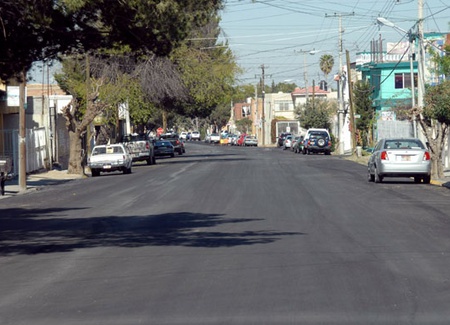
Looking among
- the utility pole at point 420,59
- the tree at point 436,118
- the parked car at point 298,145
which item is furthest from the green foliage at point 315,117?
the tree at point 436,118

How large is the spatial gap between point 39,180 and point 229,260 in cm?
2911

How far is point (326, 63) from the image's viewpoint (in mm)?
126438

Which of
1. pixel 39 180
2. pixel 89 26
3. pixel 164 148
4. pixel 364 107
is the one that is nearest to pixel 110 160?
pixel 39 180

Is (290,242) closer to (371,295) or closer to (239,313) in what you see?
(371,295)

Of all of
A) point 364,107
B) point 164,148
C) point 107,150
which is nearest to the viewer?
point 107,150

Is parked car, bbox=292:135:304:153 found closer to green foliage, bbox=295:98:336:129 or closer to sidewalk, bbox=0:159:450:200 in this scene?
green foliage, bbox=295:98:336:129

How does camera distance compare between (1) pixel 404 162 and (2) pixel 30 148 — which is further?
(2) pixel 30 148

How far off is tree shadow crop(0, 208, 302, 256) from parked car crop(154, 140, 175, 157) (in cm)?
4695

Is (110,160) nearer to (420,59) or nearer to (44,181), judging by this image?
(44,181)

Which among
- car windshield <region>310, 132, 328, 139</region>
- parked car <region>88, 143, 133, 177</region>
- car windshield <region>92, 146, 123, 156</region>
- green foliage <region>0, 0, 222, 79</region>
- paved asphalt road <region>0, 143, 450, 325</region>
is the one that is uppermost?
green foliage <region>0, 0, 222, 79</region>

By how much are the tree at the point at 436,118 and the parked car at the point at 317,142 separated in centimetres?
3378

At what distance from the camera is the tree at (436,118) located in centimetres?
3133

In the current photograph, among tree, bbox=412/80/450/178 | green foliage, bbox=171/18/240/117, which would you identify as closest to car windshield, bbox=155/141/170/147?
green foliage, bbox=171/18/240/117

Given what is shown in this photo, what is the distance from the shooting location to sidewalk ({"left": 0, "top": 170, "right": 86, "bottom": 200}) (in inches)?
1309
